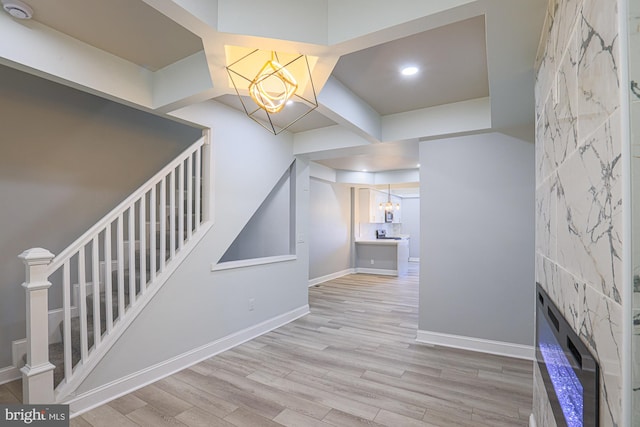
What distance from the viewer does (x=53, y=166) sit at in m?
2.92

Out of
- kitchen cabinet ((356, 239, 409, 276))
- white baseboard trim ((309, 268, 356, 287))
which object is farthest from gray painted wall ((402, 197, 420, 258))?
white baseboard trim ((309, 268, 356, 287))

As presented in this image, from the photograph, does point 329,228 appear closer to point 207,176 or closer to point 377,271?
point 377,271

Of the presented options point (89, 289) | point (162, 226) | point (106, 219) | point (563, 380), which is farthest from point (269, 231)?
point (563, 380)

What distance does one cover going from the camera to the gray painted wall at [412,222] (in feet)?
36.6

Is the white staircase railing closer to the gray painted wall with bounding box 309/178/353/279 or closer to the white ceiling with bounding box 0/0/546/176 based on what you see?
the white ceiling with bounding box 0/0/546/176

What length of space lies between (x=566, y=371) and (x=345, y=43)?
70.4 inches

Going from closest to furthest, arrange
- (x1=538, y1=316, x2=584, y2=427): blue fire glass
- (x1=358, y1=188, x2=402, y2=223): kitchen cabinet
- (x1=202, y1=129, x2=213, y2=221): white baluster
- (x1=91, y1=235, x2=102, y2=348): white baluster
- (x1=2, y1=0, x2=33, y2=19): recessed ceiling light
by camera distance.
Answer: (x1=538, y1=316, x2=584, y2=427): blue fire glass
(x1=2, y1=0, x2=33, y2=19): recessed ceiling light
(x1=91, y1=235, x2=102, y2=348): white baluster
(x1=202, y1=129, x2=213, y2=221): white baluster
(x1=358, y1=188, x2=402, y2=223): kitchen cabinet

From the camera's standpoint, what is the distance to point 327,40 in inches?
70.1

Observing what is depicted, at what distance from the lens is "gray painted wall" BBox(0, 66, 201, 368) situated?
2658mm

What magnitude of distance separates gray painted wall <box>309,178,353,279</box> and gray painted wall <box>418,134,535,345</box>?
3417mm

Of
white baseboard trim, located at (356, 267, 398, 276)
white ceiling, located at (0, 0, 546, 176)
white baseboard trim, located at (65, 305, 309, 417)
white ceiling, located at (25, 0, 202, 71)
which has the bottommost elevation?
white baseboard trim, located at (356, 267, 398, 276)

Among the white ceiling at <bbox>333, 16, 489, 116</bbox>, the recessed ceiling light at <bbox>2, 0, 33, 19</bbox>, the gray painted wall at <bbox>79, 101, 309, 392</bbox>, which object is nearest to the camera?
the recessed ceiling light at <bbox>2, 0, 33, 19</bbox>

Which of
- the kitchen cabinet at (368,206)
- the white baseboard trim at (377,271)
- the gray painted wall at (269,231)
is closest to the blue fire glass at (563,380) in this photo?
the gray painted wall at (269,231)

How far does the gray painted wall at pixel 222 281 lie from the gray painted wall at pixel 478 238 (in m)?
1.82
